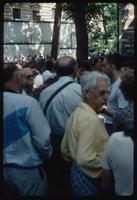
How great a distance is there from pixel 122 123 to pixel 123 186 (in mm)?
368

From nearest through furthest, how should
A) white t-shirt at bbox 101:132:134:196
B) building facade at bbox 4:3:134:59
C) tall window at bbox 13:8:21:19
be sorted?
white t-shirt at bbox 101:132:134:196
building facade at bbox 4:3:134:59
tall window at bbox 13:8:21:19

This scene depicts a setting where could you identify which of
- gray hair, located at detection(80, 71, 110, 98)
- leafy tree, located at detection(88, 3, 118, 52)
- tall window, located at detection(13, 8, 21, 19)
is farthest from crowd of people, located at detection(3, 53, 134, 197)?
tall window, located at detection(13, 8, 21, 19)

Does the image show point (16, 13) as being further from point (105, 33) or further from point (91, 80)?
point (91, 80)

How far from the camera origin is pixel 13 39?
27469 mm

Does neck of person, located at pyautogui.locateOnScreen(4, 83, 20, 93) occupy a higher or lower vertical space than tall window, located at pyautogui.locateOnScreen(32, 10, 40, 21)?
lower

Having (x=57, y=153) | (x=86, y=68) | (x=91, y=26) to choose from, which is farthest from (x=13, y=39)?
(x=57, y=153)

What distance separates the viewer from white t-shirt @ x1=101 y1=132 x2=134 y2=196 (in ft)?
8.93

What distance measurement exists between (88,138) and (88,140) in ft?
0.04

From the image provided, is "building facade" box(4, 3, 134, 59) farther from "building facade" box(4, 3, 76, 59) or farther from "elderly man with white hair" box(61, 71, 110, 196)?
"elderly man with white hair" box(61, 71, 110, 196)

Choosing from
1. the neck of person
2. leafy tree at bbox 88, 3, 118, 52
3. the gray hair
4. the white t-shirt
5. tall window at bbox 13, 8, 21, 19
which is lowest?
the white t-shirt

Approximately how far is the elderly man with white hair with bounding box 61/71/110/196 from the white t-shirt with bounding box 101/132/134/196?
186mm

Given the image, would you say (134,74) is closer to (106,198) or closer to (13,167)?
(106,198)

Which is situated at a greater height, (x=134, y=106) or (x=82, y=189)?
(x=134, y=106)

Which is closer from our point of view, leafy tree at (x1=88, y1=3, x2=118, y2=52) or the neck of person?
the neck of person
